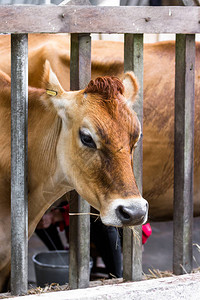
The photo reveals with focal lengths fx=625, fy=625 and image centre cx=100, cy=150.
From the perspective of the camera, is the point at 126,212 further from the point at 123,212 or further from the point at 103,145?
the point at 103,145

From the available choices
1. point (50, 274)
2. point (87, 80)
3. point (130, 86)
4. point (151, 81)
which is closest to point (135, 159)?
point (130, 86)

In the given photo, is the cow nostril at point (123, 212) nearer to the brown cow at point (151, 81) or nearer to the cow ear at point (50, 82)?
the cow ear at point (50, 82)

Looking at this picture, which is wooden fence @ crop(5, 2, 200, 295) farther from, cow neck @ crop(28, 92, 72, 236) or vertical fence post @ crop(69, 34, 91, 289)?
cow neck @ crop(28, 92, 72, 236)

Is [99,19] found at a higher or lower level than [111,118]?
higher

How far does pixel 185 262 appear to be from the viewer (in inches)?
148

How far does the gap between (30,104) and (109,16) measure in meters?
0.70

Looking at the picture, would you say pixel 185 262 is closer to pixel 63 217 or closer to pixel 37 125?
pixel 37 125

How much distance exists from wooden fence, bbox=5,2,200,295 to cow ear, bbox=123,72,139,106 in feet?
0.26

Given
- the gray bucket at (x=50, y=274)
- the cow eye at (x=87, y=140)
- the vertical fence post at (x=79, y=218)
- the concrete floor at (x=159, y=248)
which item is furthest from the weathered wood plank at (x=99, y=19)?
the concrete floor at (x=159, y=248)

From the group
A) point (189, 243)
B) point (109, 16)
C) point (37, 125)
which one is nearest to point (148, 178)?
point (189, 243)

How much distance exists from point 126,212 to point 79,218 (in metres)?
0.57

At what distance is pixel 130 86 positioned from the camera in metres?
3.46

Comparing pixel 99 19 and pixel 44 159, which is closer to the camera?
pixel 99 19

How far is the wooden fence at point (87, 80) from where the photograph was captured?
10.4 ft
